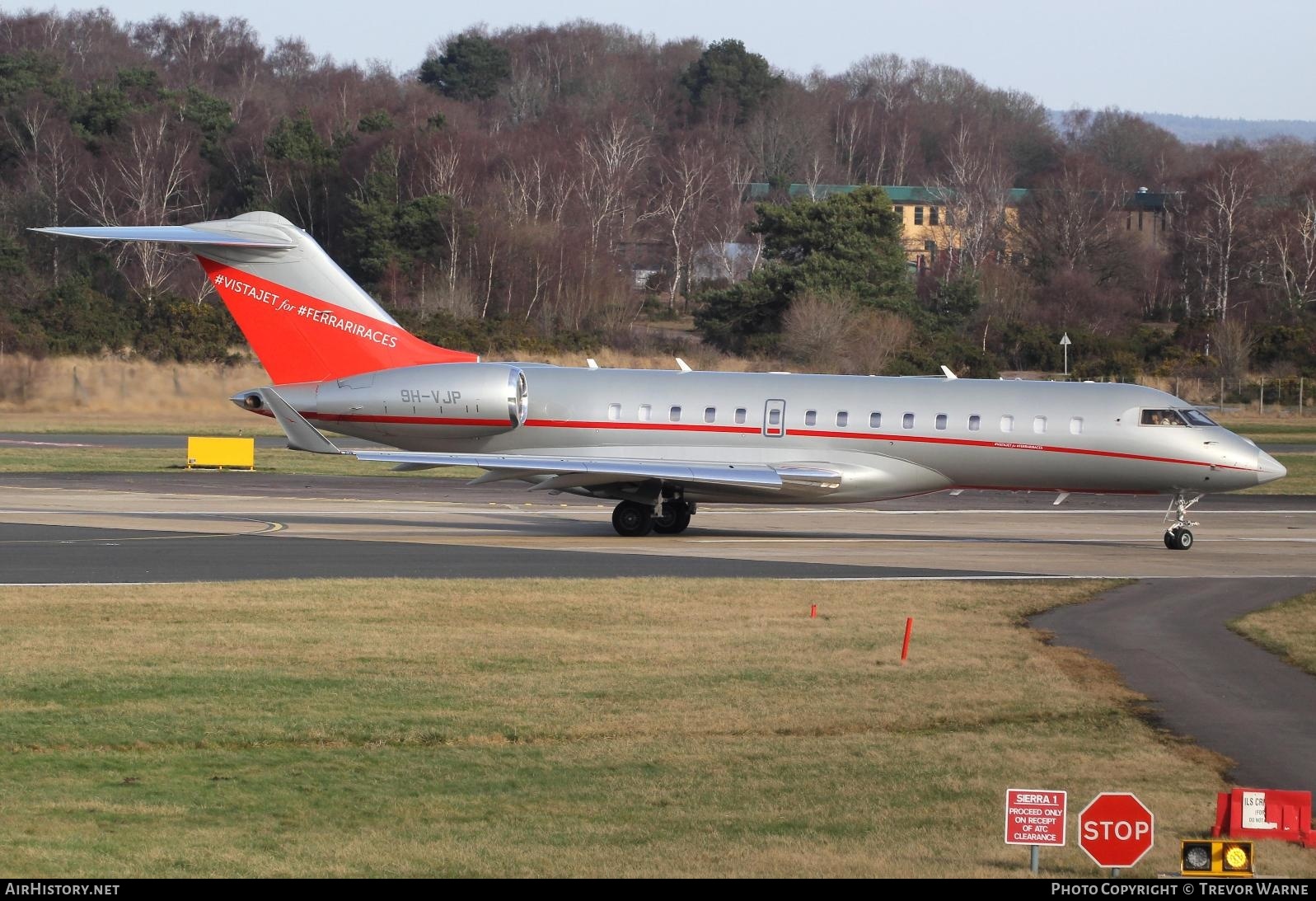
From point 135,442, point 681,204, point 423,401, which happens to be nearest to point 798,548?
point 423,401

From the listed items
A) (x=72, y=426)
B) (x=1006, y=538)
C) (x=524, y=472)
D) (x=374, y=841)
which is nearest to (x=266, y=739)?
(x=374, y=841)

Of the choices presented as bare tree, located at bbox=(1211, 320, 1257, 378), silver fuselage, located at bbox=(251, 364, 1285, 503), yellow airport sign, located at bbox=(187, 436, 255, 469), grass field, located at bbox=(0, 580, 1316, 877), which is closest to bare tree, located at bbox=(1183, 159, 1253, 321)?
bare tree, located at bbox=(1211, 320, 1257, 378)

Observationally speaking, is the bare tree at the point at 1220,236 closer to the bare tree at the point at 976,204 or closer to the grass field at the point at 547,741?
the bare tree at the point at 976,204

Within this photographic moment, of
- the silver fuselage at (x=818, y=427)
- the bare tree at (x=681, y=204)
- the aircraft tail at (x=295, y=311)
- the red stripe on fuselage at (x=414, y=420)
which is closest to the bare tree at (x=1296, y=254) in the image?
the bare tree at (x=681, y=204)

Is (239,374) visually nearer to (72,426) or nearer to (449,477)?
(72,426)

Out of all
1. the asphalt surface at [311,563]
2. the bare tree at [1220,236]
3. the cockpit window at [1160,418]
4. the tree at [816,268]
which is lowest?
the asphalt surface at [311,563]

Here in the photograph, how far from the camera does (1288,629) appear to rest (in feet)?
58.0

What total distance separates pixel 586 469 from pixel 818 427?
166 inches

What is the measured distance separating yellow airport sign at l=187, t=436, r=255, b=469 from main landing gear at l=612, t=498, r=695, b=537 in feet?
50.7

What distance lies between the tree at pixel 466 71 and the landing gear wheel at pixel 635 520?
112 meters

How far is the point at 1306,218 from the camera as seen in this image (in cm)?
8906

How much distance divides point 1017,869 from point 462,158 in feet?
270

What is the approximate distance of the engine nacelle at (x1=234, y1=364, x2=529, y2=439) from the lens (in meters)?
27.0

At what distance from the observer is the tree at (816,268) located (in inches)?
2625
